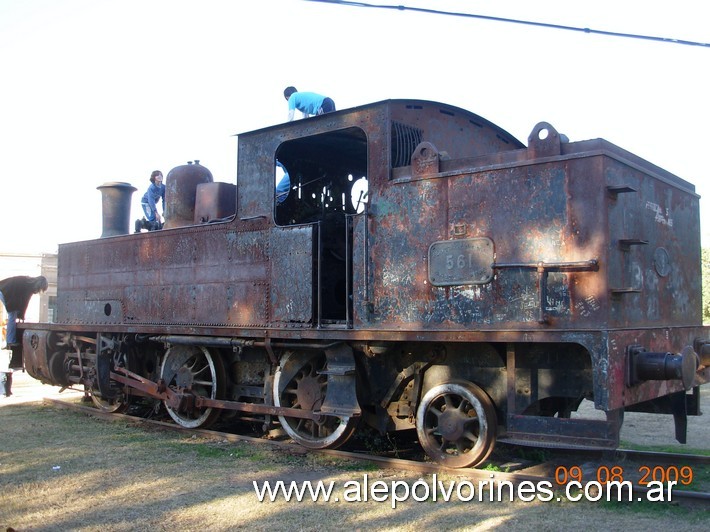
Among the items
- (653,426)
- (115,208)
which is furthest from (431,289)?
(115,208)

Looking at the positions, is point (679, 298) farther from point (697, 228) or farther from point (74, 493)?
point (74, 493)

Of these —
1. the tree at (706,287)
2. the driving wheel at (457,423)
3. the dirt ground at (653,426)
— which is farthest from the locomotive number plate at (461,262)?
the tree at (706,287)

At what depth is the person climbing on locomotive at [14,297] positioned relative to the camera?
11.3 m

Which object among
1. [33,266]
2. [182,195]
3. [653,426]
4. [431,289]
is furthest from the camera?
[33,266]

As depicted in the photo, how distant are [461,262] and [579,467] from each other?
2038 mm

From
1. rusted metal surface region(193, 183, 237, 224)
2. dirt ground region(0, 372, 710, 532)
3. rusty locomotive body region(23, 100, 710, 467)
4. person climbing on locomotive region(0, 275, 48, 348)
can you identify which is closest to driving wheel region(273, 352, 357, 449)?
rusty locomotive body region(23, 100, 710, 467)

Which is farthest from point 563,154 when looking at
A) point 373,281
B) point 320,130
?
point 320,130

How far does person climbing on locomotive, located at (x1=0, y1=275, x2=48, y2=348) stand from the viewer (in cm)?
1130

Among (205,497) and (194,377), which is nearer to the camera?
(205,497)

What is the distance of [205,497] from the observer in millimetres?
5383

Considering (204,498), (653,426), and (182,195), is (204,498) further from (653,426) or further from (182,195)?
(653,426)

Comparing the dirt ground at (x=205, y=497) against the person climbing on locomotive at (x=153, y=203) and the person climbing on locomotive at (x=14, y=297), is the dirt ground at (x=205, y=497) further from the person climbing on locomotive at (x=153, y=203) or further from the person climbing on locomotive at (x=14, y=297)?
the person climbing on locomotive at (x=14, y=297)

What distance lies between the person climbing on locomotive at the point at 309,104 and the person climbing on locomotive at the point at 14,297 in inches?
249

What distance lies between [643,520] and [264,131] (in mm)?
5171
